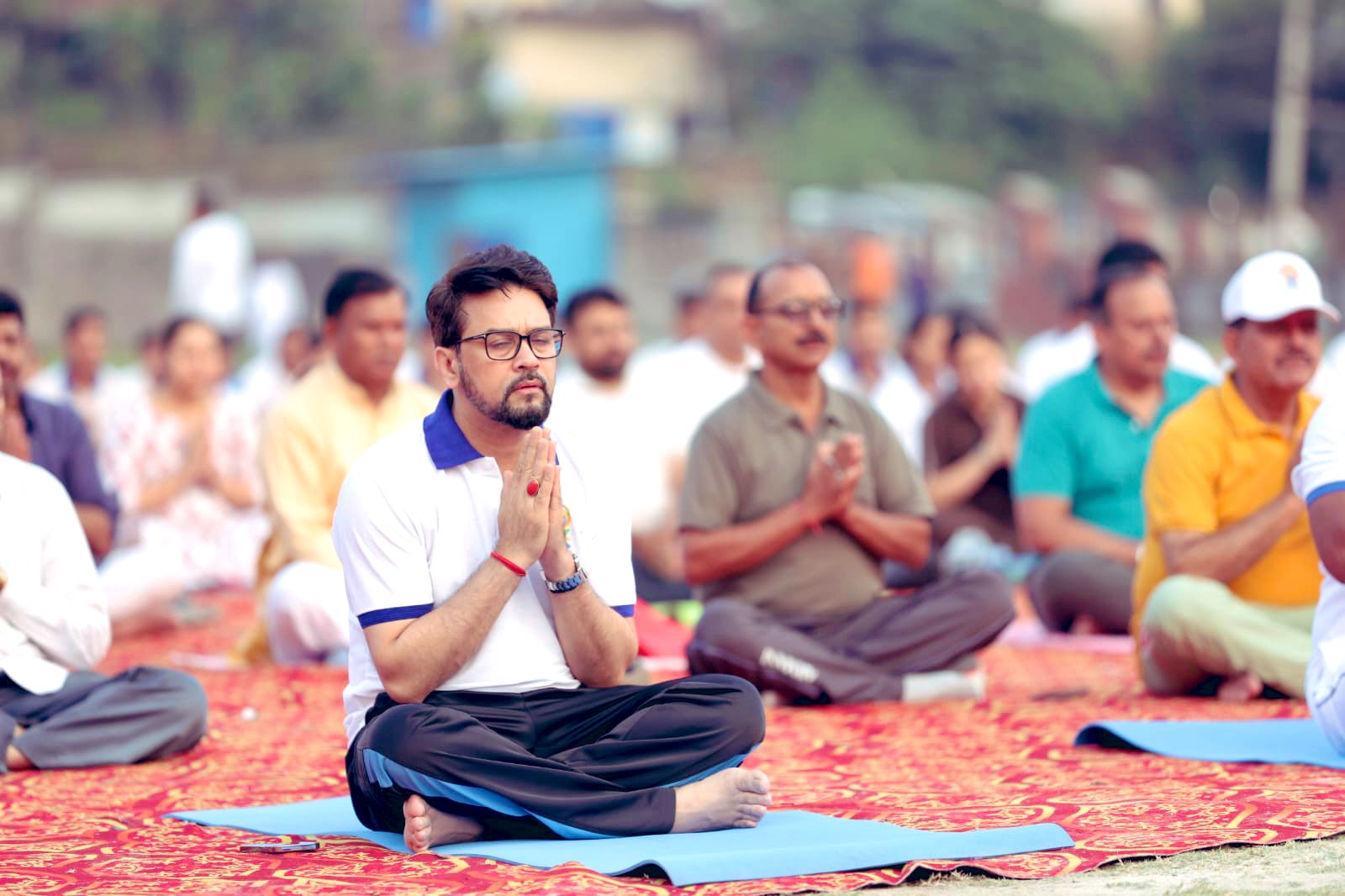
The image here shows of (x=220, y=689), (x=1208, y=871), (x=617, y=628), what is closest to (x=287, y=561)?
(x=220, y=689)

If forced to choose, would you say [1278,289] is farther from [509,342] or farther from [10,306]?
[10,306]

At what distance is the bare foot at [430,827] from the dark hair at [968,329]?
6.47 metres

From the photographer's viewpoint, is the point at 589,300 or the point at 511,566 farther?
the point at 589,300

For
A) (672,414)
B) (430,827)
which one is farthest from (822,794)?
(672,414)

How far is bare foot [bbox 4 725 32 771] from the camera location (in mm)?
5219

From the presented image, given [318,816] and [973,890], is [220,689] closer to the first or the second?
[318,816]

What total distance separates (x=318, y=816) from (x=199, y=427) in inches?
244

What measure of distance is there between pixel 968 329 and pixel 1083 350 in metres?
1.09

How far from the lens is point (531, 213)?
891 inches

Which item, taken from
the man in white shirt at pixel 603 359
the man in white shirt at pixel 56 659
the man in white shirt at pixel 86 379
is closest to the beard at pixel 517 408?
the man in white shirt at pixel 56 659

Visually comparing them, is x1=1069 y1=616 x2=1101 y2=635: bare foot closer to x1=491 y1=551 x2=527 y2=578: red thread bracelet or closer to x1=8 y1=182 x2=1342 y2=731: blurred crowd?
x1=8 y1=182 x2=1342 y2=731: blurred crowd

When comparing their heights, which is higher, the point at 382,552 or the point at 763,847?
A: the point at 382,552

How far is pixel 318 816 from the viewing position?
4504mm

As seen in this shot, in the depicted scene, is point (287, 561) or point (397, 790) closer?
point (397, 790)
